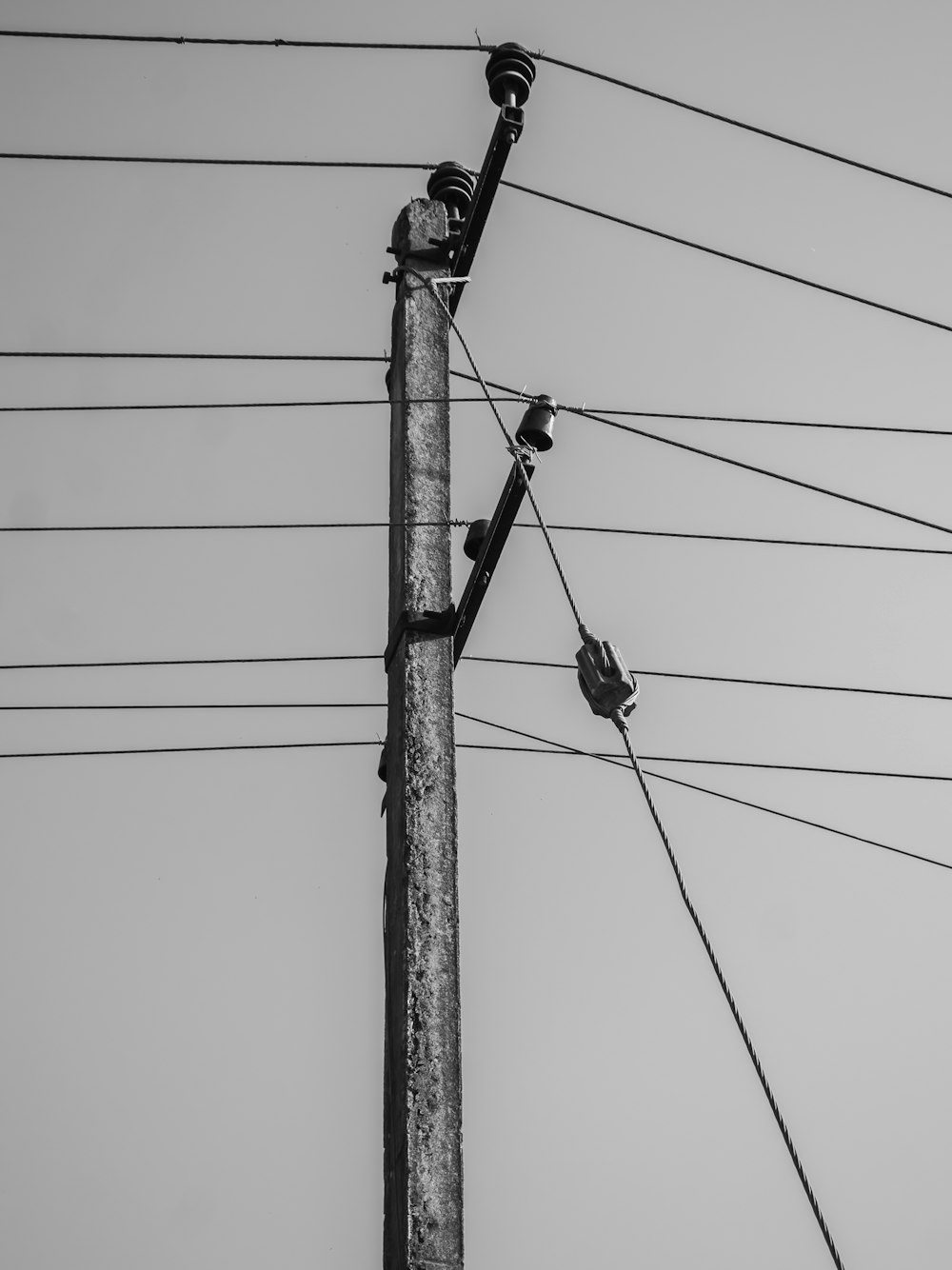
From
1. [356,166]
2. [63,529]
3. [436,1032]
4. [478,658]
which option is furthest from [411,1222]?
[356,166]

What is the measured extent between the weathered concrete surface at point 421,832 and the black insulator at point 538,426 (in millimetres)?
288

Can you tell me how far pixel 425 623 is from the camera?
3.73 m

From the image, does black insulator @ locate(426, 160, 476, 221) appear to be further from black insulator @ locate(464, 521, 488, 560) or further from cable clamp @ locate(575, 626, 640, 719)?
cable clamp @ locate(575, 626, 640, 719)

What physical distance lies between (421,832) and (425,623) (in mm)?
688

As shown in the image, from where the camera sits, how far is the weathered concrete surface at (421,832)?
293cm

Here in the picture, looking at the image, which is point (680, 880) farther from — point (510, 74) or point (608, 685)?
point (510, 74)

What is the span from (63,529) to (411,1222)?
408 cm

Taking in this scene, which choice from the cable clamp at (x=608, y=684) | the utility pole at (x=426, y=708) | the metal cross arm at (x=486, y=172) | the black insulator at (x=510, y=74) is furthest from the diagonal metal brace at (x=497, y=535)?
the black insulator at (x=510, y=74)

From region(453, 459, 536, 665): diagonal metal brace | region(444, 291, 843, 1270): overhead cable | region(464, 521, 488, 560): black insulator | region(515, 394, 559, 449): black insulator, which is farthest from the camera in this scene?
region(464, 521, 488, 560): black insulator

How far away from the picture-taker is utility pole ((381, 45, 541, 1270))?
2.96 meters

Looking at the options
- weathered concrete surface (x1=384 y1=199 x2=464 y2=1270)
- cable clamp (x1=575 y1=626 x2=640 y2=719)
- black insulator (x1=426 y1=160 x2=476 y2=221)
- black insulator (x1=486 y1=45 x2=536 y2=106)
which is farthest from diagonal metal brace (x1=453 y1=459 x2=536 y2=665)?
black insulator (x1=486 y1=45 x2=536 y2=106)

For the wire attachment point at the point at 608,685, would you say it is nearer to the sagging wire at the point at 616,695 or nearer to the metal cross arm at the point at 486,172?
the sagging wire at the point at 616,695

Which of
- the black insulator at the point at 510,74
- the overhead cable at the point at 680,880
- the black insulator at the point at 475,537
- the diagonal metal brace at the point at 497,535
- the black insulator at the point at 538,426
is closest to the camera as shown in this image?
the overhead cable at the point at 680,880

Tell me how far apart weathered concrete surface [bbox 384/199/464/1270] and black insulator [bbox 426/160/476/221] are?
22cm
